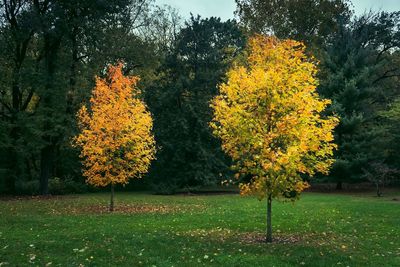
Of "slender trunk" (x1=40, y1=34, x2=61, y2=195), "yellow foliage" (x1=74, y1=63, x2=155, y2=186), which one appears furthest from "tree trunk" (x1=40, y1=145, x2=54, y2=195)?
"yellow foliage" (x1=74, y1=63, x2=155, y2=186)

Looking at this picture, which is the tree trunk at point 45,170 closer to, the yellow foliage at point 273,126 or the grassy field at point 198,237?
the grassy field at point 198,237

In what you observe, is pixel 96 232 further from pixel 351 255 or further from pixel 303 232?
pixel 351 255

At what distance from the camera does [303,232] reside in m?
14.5

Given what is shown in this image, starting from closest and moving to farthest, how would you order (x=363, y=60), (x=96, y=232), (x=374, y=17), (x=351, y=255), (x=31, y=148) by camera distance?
1. (x=351, y=255)
2. (x=96, y=232)
3. (x=31, y=148)
4. (x=363, y=60)
5. (x=374, y=17)

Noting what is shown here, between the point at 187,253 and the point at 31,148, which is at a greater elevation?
the point at 31,148

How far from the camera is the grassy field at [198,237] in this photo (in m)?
10.3

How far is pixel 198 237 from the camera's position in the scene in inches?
527

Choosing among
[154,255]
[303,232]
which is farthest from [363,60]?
[154,255]

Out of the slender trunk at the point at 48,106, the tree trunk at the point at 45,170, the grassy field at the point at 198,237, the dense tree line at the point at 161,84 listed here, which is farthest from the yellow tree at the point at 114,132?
the tree trunk at the point at 45,170

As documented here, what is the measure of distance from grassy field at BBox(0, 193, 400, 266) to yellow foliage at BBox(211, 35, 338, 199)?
6.53 feet

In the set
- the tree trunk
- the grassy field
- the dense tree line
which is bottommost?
the grassy field

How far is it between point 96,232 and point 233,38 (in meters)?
28.3

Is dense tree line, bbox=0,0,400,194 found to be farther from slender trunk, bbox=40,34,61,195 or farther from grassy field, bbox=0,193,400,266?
grassy field, bbox=0,193,400,266

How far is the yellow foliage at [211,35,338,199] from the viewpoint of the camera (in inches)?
464
